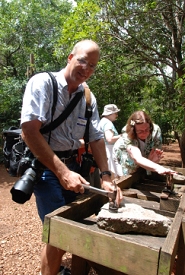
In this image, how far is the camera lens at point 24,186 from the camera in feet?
5.80

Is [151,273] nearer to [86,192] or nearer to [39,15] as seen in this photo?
[86,192]

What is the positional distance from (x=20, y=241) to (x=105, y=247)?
260 centimetres

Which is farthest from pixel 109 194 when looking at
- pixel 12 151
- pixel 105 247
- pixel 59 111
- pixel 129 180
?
pixel 129 180

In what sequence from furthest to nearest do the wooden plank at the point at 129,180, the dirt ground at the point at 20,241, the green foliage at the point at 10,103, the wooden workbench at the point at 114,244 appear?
the green foliage at the point at 10,103
the dirt ground at the point at 20,241
the wooden plank at the point at 129,180
the wooden workbench at the point at 114,244

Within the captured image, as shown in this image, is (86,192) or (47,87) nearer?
(47,87)

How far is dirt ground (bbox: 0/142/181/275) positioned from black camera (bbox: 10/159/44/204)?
4.85ft

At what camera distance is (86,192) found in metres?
2.13

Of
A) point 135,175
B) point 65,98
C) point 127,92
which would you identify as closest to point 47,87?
point 65,98

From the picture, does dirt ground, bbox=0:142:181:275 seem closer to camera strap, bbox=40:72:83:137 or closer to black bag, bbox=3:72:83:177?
black bag, bbox=3:72:83:177

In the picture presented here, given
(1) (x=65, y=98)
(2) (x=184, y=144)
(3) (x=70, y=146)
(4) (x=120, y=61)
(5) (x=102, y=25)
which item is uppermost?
(5) (x=102, y=25)

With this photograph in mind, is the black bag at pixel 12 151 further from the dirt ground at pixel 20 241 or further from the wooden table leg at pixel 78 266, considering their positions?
the dirt ground at pixel 20 241

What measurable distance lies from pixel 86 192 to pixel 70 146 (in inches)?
15.1

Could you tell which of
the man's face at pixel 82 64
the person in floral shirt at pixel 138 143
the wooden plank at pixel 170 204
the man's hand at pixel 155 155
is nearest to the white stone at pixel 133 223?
the wooden plank at pixel 170 204

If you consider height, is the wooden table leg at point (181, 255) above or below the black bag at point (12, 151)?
below
